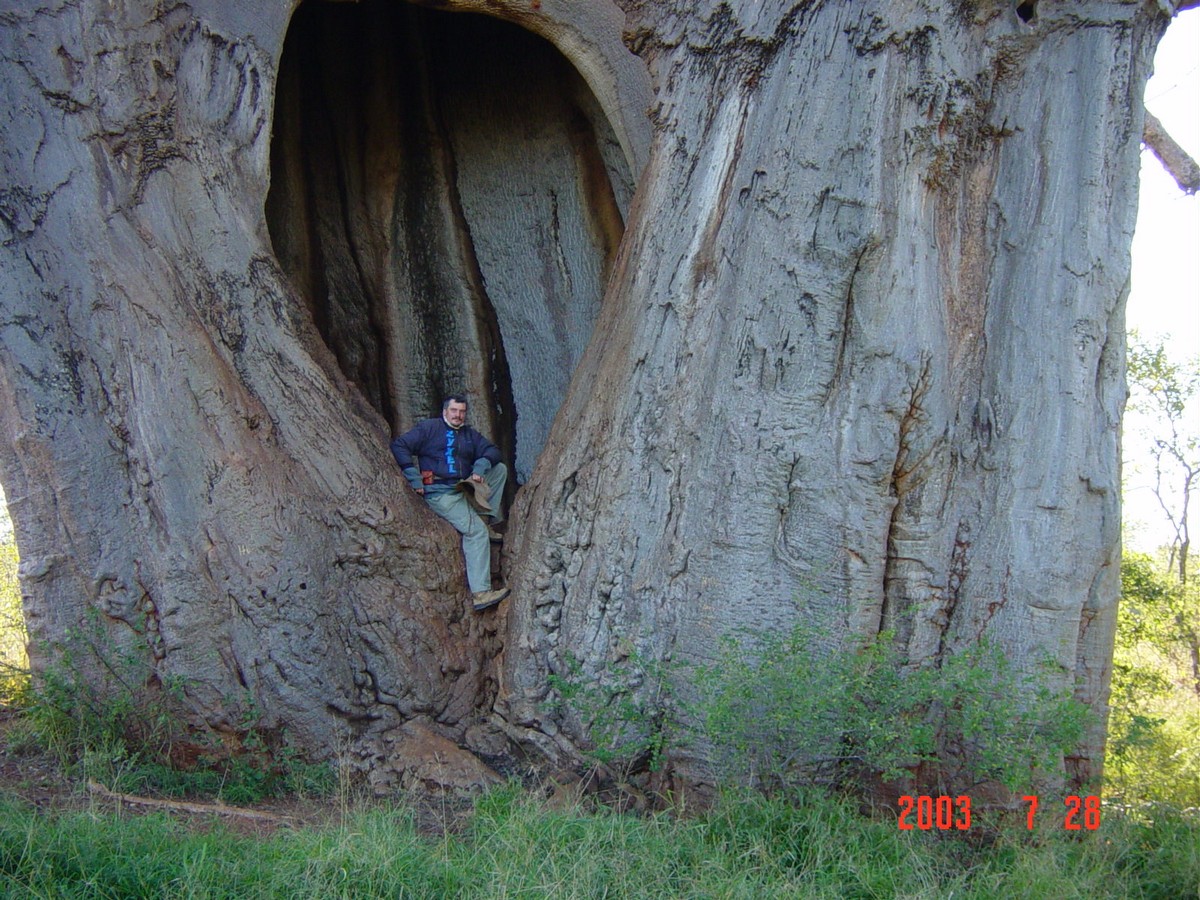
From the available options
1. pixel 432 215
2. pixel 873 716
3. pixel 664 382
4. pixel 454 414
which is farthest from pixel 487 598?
pixel 432 215

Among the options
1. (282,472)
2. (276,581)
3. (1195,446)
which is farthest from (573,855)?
(1195,446)

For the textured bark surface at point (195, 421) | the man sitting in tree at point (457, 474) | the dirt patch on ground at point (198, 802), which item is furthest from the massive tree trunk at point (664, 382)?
the dirt patch on ground at point (198, 802)

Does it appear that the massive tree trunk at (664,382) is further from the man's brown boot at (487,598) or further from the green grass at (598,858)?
the green grass at (598,858)

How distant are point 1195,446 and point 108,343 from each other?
9592mm

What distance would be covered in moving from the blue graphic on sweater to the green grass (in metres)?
1.83

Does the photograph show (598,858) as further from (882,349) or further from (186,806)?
(882,349)

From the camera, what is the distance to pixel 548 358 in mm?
6496

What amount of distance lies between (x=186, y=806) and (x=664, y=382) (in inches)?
104

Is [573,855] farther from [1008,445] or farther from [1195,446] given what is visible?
[1195,446]

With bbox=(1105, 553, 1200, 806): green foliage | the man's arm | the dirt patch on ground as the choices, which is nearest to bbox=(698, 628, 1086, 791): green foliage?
bbox=(1105, 553, 1200, 806): green foliage

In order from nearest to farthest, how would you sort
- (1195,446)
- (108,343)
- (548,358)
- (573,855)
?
(573,855) → (108,343) → (548,358) → (1195,446)

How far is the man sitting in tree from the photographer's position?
5320 mm

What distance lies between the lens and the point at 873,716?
4133mm

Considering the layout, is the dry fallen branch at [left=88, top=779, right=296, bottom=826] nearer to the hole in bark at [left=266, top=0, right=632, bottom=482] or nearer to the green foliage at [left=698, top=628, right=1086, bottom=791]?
the green foliage at [left=698, top=628, right=1086, bottom=791]
